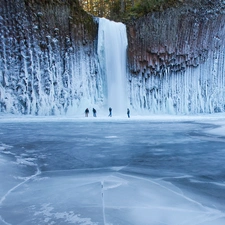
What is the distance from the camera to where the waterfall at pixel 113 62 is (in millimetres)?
25516

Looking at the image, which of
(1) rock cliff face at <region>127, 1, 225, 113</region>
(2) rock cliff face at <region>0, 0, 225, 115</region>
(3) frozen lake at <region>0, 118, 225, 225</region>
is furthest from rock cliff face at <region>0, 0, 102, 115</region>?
(3) frozen lake at <region>0, 118, 225, 225</region>

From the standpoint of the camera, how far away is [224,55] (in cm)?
2659

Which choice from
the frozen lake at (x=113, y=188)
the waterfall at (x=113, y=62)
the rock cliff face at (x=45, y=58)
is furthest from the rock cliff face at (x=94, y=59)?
the frozen lake at (x=113, y=188)

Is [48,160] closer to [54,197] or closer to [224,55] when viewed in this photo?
[54,197]

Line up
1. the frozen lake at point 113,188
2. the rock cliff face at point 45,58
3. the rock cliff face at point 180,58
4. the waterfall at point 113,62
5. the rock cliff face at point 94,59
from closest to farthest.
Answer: the frozen lake at point 113,188, the rock cliff face at point 45,58, the rock cliff face at point 94,59, the waterfall at point 113,62, the rock cliff face at point 180,58

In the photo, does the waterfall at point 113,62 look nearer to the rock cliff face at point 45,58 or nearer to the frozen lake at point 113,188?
the rock cliff face at point 45,58

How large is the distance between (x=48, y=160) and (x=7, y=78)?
18.3 meters

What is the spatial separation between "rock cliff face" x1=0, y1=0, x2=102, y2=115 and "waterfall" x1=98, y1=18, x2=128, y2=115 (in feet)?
3.44

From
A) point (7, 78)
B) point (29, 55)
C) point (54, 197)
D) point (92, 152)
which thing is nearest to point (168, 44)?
point (29, 55)

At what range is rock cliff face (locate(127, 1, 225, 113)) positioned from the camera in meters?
26.3

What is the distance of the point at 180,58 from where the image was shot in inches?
1045

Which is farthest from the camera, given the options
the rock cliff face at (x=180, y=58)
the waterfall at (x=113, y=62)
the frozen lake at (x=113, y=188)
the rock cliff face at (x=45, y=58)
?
the rock cliff face at (x=180, y=58)

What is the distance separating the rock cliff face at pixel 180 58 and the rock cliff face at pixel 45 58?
4905 millimetres

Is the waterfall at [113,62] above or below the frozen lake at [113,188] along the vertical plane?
above
